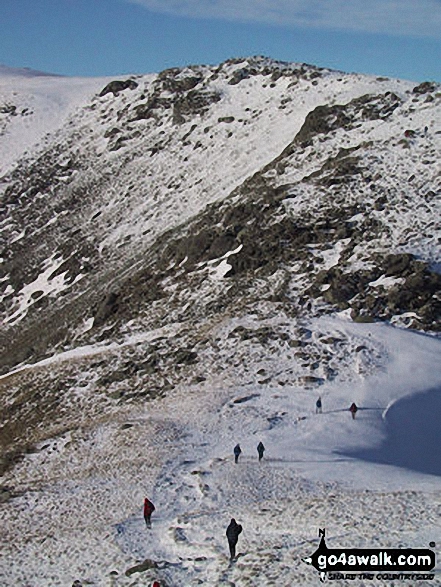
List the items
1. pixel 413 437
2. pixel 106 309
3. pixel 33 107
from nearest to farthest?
1. pixel 413 437
2. pixel 106 309
3. pixel 33 107

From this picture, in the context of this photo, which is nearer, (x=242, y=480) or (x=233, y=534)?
(x=233, y=534)

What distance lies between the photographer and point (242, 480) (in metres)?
23.2

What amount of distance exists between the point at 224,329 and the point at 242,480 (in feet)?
44.2

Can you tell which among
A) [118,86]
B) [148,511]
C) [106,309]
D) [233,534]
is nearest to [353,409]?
[148,511]

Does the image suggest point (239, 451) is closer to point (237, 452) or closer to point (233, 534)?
point (237, 452)

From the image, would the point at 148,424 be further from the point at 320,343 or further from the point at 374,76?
the point at 374,76

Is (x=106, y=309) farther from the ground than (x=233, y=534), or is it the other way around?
(x=106, y=309)

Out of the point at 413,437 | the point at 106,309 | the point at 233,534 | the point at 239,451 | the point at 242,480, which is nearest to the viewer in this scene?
the point at 233,534

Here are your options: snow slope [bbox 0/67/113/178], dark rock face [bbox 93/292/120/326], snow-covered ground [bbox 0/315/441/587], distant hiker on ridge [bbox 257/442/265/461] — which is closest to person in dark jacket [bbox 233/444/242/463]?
snow-covered ground [bbox 0/315/441/587]

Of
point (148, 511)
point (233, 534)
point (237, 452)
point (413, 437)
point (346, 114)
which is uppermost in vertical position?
point (346, 114)

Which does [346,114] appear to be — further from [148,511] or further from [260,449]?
[148,511]

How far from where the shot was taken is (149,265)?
159 ft

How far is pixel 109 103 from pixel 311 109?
29273 mm

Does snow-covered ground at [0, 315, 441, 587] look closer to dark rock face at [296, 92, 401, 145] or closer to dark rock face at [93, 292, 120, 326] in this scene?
dark rock face at [93, 292, 120, 326]
